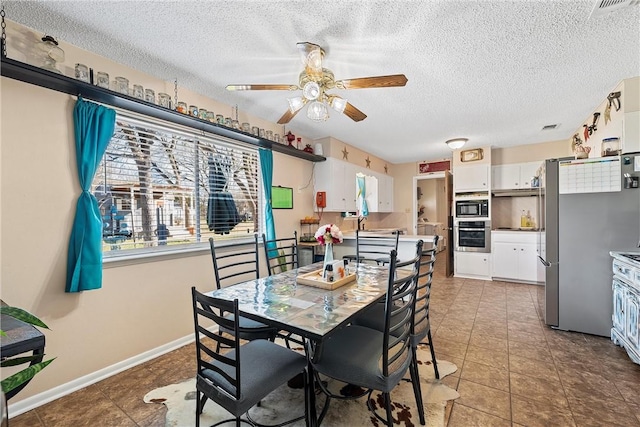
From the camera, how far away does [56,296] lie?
1.96 meters

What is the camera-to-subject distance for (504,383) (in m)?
2.02

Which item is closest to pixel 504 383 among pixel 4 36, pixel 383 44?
pixel 383 44

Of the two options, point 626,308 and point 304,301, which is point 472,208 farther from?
point 304,301

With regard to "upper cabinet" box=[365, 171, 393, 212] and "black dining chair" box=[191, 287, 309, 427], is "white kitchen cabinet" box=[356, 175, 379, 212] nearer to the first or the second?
"upper cabinet" box=[365, 171, 393, 212]

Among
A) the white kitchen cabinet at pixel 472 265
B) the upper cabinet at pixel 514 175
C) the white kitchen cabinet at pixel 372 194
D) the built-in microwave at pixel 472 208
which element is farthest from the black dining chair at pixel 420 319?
the upper cabinet at pixel 514 175

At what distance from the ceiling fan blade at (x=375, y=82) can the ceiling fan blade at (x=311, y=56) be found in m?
0.24

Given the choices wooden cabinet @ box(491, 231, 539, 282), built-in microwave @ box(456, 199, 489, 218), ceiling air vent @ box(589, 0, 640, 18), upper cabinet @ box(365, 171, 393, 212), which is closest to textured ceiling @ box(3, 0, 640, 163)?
ceiling air vent @ box(589, 0, 640, 18)

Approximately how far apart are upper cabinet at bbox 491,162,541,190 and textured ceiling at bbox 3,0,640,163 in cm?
195

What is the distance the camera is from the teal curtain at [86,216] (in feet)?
6.55

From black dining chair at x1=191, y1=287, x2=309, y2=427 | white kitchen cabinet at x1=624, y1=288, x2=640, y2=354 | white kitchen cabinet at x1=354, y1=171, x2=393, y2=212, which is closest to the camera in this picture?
black dining chair at x1=191, y1=287, x2=309, y2=427

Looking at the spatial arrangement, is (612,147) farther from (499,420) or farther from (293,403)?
(293,403)

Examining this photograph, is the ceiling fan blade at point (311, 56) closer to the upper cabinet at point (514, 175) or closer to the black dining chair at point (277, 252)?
the black dining chair at point (277, 252)

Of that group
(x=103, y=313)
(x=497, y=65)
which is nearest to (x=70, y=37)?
(x=103, y=313)

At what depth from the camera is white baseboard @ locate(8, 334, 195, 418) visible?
180 centimetres
